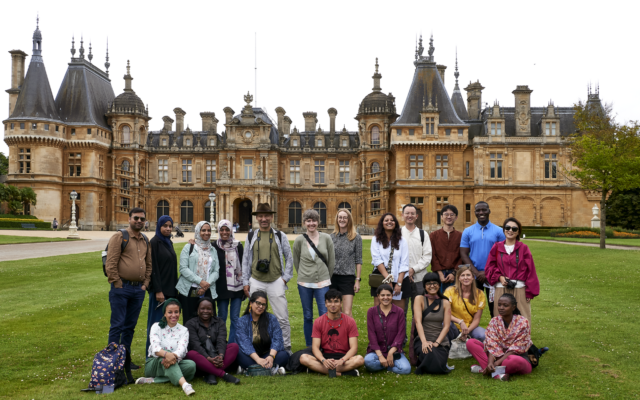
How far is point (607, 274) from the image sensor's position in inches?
664

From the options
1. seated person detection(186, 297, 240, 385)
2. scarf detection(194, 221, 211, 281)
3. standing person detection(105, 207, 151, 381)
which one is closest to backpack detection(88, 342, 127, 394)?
standing person detection(105, 207, 151, 381)

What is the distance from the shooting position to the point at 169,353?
22.6ft

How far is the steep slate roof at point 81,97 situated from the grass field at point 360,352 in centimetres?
4119

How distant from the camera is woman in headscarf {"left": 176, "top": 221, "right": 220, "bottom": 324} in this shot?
782 centimetres

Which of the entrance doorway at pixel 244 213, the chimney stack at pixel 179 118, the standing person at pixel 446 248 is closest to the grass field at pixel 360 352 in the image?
the standing person at pixel 446 248

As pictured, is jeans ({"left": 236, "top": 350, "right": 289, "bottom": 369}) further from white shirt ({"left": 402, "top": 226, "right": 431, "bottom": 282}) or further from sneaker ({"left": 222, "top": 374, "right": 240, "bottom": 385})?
white shirt ({"left": 402, "top": 226, "right": 431, "bottom": 282})

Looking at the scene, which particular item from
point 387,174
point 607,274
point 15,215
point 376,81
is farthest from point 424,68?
point 15,215

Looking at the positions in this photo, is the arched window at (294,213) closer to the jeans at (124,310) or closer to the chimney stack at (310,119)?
the chimney stack at (310,119)

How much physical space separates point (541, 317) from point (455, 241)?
11.6 feet

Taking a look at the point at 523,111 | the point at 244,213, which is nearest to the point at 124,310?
the point at 523,111

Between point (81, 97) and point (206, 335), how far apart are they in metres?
53.1

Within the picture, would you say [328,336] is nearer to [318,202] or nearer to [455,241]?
[455,241]

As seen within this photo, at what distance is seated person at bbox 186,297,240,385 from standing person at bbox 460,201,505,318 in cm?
437

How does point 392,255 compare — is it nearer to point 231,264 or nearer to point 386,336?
point 386,336
